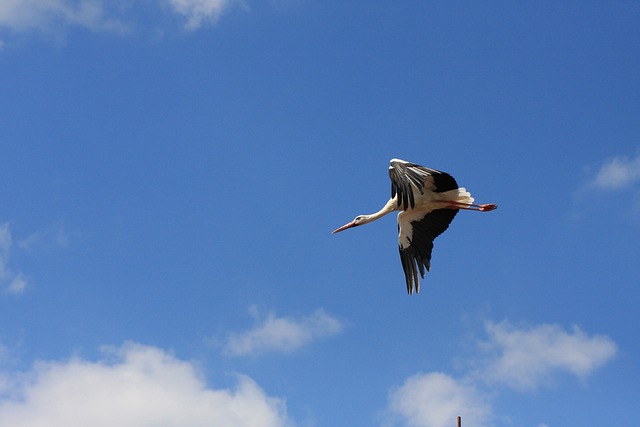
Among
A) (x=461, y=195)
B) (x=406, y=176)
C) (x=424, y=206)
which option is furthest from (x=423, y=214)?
(x=406, y=176)

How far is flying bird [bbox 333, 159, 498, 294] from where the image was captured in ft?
61.7

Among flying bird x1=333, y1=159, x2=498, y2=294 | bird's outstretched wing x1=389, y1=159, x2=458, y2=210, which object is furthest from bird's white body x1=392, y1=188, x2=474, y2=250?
bird's outstretched wing x1=389, y1=159, x2=458, y2=210

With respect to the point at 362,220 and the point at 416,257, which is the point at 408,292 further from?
the point at 362,220

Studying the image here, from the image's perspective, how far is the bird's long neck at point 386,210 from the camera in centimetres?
1997

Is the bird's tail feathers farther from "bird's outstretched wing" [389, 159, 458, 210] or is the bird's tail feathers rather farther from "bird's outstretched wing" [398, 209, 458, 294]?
"bird's outstretched wing" [389, 159, 458, 210]

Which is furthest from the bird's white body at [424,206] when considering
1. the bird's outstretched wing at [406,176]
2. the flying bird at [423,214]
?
the bird's outstretched wing at [406,176]

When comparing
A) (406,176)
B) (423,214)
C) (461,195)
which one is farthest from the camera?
(423,214)

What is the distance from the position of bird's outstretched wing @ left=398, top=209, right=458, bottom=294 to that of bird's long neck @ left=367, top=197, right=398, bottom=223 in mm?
254

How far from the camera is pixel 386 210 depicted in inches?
797

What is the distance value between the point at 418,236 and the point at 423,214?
569 millimetres

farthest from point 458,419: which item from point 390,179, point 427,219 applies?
point 427,219

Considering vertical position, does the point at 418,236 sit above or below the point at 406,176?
above

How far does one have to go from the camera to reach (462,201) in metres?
19.0

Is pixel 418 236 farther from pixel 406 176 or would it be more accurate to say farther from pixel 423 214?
pixel 406 176
